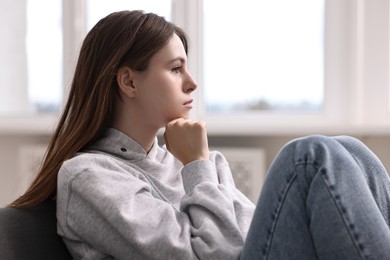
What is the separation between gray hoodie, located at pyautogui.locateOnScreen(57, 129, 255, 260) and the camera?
131 centimetres

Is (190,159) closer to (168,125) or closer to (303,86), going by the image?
(168,125)

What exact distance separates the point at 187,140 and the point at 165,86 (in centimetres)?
14

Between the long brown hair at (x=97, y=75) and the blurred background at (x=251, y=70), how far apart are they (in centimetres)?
125

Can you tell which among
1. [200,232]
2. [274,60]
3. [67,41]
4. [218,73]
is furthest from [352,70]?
[200,232]

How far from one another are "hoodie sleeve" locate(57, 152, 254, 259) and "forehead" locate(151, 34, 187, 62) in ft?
0.92

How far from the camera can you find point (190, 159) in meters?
1.50

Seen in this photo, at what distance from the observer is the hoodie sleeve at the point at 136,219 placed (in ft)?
4.30

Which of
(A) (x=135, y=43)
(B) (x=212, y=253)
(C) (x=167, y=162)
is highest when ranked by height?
(A) (x=135, y=43)

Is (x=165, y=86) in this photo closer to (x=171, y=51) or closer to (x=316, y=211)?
(x=171, y=51)

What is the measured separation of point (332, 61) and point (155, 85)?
1480 millimetres

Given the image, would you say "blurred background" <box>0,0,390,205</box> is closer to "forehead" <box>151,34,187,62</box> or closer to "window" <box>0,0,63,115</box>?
"window" <box>0,0,63,115</box>

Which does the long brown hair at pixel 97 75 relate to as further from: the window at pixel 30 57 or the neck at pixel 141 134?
the window at pixel 30 57

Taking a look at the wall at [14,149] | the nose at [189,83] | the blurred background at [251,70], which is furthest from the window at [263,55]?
the nose at [189,83]

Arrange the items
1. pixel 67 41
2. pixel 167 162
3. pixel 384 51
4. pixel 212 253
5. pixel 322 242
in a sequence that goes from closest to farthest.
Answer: pixel 322 242
pixel 212 253
pixel 167 162
pixel 384 51
pixel 67 41
